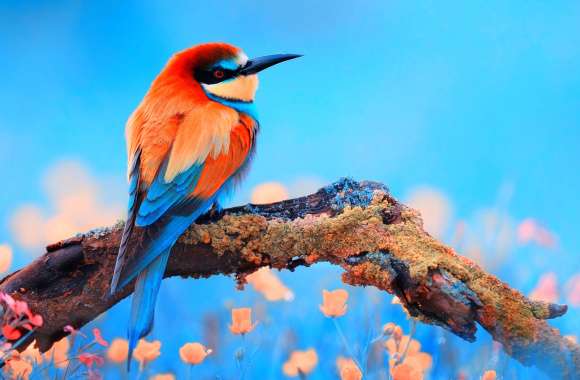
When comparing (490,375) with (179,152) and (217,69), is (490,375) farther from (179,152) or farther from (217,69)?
(217,69)

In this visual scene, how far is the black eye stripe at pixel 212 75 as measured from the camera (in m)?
2.09

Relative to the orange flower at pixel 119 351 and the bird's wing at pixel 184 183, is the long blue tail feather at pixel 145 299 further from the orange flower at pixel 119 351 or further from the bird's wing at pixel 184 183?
the orange flower at pixel 119 351

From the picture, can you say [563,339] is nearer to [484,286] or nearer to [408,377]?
[484,286]

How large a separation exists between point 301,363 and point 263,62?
92 centimetres

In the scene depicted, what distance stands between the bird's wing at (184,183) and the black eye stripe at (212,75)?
0.17 m

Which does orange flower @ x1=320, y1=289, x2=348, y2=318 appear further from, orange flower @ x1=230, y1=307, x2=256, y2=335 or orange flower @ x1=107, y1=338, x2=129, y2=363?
orange flower @ x1=107, y1=338, x2=129, y2=363

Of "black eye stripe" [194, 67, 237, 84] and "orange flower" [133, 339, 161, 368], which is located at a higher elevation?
"black eye stripe" [194, 67, 237, 84]

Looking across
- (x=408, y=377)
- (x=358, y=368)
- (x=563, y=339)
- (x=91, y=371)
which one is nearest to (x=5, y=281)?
(x=91, y=371)

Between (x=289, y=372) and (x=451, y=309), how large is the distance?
54 cm

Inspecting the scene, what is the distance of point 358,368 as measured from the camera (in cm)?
178

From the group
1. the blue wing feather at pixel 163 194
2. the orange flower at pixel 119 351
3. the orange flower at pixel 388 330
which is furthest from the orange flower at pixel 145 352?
the orange flower at pixel 388 330

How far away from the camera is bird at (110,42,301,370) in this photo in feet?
5.72

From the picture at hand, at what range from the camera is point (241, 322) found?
181 centimetres

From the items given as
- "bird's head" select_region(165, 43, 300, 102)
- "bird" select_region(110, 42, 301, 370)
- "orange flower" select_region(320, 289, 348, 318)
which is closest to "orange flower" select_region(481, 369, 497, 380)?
"orange flower" select_region(320, 289, 348, 318)
